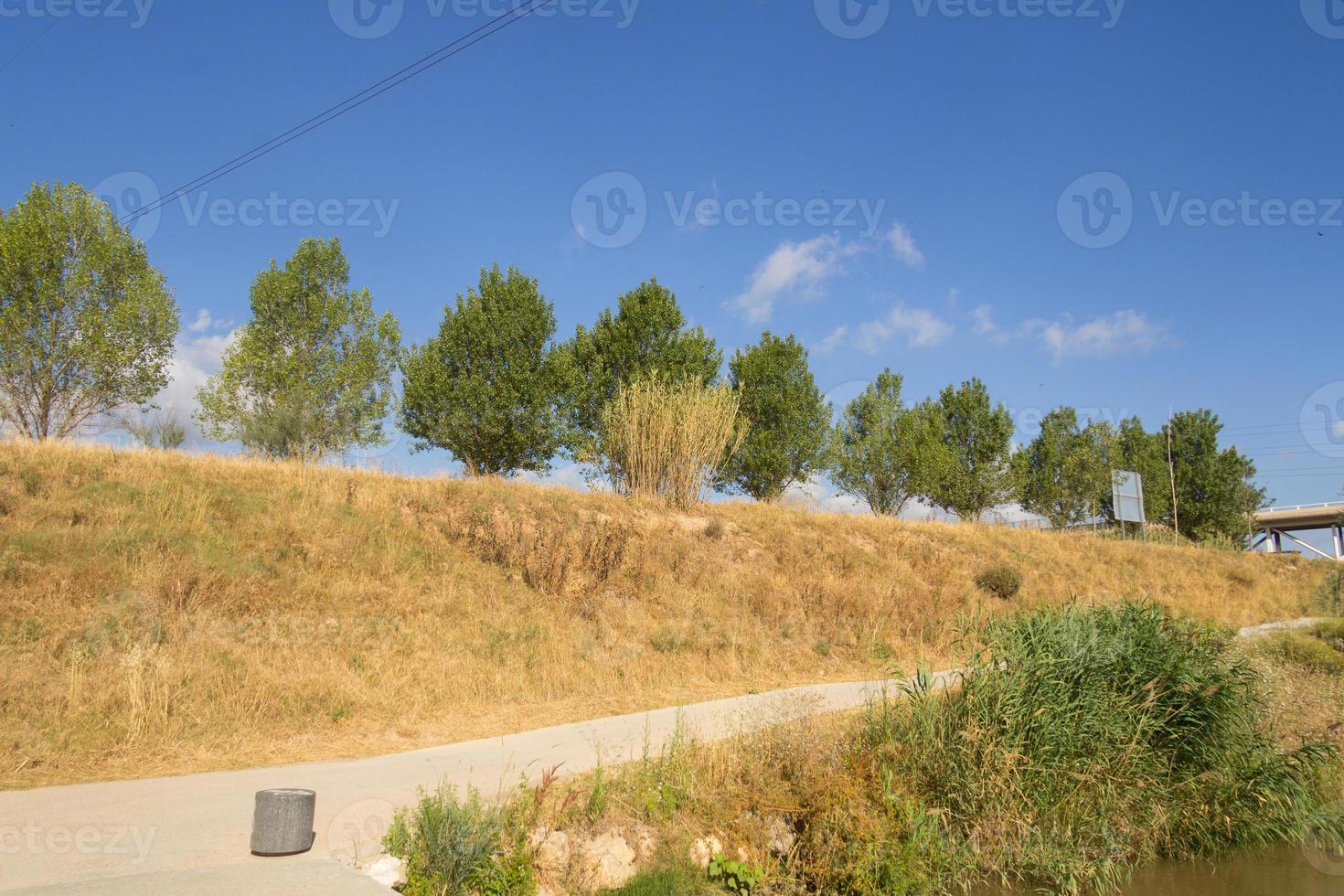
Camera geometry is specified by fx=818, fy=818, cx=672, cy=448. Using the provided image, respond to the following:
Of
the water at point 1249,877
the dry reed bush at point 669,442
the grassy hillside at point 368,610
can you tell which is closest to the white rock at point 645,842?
the grassy hillside at point 368,610

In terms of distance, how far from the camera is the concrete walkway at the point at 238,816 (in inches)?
202

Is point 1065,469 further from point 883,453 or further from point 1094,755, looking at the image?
point 1094,755

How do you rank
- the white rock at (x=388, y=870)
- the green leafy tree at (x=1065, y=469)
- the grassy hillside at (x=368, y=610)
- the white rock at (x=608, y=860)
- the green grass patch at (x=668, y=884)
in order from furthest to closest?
the green leafy tree at (x=1065, y=469)
the grassy hillside at (x=368, y=610)
the white rock at (x=608, y=860)
the green grass patch at (x=668, y=884)
the white rock at (x=388, y=870)

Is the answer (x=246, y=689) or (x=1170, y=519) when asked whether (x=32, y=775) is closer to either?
(x=246, y=689)

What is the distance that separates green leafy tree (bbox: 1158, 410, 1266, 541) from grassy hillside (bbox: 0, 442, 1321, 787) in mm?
42559

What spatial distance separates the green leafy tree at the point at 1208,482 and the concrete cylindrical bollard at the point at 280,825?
59.6m

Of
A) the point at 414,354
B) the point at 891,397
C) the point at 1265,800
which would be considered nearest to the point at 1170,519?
the point at 891,397

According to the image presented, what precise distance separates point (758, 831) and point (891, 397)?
141 ft

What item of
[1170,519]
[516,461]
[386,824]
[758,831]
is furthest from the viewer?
[1170,519]

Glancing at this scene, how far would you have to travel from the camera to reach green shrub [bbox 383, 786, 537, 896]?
18.6 ft

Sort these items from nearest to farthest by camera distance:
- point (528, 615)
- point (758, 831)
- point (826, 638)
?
point (758, 831)
point (528, 615)
point (826, 638)

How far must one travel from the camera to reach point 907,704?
925 cm

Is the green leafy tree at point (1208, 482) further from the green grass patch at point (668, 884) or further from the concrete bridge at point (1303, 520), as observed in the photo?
the green grass patch at point (668, 884)

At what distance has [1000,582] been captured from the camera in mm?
23422
